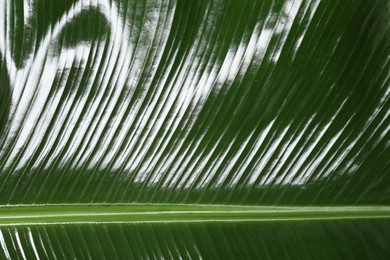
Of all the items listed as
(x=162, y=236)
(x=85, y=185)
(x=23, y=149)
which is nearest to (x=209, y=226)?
(x=162, y=236)

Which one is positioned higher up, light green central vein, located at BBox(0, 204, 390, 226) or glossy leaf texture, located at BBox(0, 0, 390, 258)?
glossy leaf texture, located at BBox(0, 0, 390, 258)

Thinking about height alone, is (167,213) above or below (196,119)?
below

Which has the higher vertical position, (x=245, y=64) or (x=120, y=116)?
(x=245, y=64)

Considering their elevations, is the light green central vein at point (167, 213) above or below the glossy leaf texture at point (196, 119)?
below

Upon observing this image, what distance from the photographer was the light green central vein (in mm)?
987

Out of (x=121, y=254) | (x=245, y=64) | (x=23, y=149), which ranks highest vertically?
(x=245, y=64)

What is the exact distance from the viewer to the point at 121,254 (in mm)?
988

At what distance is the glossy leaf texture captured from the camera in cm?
93

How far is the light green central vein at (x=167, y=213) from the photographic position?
38.9 inches

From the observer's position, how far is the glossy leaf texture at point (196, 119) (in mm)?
928

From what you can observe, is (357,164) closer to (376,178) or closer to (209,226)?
(376,178)

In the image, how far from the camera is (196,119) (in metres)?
0.98

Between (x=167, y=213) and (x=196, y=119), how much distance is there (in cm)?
16

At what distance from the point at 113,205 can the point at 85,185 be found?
55mm
